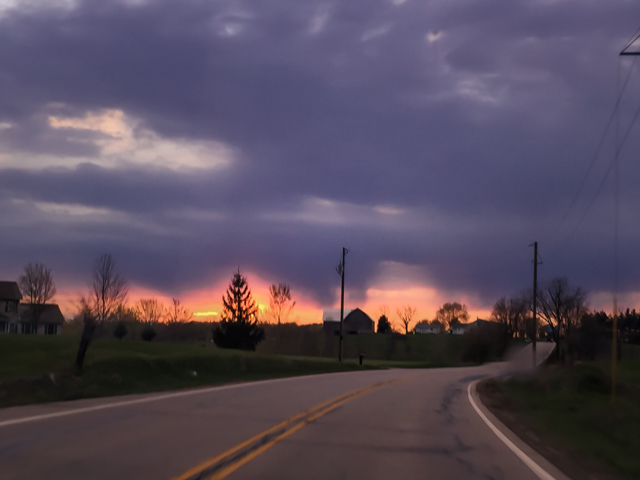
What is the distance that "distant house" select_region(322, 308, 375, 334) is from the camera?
379 feet

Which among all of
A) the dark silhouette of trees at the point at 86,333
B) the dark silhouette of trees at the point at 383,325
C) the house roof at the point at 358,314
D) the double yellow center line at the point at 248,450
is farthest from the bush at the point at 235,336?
Result: the dark silhouette of trees at the point at 383,325

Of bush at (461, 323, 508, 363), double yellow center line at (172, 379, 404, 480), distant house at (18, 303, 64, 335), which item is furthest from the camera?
bush at (461, 323, 508, 363)

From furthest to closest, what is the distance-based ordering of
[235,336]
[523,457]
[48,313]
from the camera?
[48,313], [235,336], [523,457]

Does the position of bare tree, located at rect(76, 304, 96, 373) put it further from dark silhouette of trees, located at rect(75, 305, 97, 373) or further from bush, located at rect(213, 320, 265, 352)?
bush, located at rect(213, 320, 265, 352)

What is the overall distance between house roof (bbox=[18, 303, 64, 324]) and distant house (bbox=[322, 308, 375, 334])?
4981 centimetres

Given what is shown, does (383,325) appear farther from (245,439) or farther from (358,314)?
(245,439)

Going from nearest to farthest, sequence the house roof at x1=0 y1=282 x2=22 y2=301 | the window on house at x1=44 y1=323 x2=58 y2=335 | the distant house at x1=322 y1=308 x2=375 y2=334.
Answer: the house roof at x1=0 y1=282 x2=22 y2=301 → the window on house at x1=44 y1=323 x2=58 y2=335 → the distant house at x1=322 y1=308 x2=375 y2=334

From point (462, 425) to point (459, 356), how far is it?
70903 millimetres

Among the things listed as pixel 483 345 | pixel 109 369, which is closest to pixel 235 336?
pixel 109 369

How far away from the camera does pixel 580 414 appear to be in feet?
61.2

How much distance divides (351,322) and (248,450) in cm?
11506

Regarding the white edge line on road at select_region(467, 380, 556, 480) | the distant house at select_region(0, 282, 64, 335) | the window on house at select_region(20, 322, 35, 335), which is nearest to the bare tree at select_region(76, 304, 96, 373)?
the white edge line on road at select_region(467, 380, 556, 480)

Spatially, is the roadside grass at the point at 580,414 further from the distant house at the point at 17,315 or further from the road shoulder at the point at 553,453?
the distant house at the point at 17,315

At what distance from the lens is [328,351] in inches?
3076
